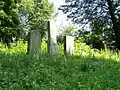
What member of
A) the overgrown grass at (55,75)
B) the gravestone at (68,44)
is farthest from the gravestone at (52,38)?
the overgrown grass at (55,75)

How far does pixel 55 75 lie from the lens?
682 cm

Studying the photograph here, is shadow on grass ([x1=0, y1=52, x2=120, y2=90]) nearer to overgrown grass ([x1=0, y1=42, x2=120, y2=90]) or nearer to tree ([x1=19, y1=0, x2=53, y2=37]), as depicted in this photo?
overgrown grass ([x1=0, y1=42, x2=120, y2=90])

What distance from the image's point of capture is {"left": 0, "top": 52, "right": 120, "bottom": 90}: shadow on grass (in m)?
5.89

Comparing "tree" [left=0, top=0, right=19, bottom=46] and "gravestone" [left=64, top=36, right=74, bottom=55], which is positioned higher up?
"tree" [left=0, top=0, right=19, bottom=46]

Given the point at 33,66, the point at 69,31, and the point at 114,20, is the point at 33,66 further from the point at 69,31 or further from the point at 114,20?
the point at 69,31

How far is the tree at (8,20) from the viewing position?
4153 cm

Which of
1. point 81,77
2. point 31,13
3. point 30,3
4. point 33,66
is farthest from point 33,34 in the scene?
point 31,13

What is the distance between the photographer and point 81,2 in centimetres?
3341

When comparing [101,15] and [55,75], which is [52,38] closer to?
[55,75]

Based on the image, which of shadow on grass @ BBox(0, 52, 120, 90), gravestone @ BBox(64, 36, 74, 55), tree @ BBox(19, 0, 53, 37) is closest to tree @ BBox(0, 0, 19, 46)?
tree @ BBox(19, 0, 53, 37)

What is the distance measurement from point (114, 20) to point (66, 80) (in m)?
25.6

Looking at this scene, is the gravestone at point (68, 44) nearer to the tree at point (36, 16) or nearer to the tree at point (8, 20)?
the tree at point (8, 20)

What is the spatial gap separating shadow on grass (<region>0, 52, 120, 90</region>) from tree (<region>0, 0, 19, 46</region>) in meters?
33.3

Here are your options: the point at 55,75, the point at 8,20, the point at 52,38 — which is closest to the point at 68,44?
the point at 52,38
